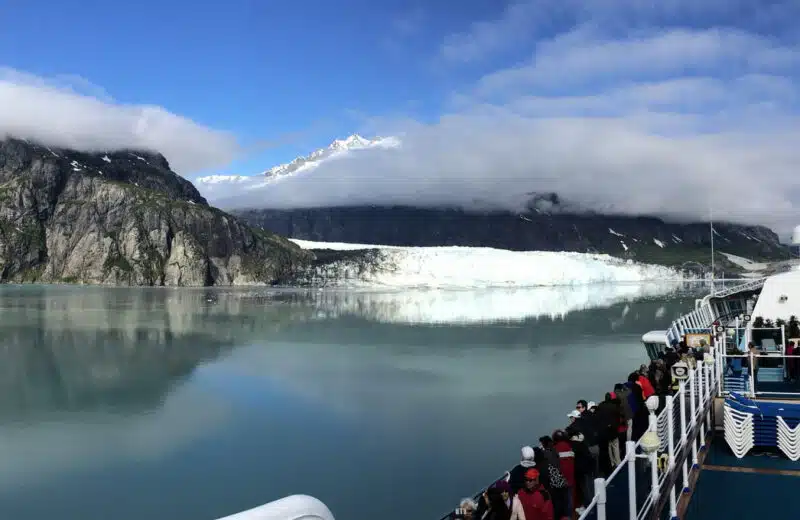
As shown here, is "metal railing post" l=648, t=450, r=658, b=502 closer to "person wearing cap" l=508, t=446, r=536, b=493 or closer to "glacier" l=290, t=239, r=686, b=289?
"person wearing cap" l=508, t=446, r=536, b=493

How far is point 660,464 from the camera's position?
7.36 m

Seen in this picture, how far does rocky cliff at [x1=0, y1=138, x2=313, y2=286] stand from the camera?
12600cm

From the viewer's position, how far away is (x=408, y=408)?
57.0ft

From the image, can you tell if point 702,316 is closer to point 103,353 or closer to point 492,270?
point 103,353

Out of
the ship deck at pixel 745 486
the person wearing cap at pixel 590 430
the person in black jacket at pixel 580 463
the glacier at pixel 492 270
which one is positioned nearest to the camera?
the person in black jacket at pixel 580 463

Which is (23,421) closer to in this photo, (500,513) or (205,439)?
(205,439)

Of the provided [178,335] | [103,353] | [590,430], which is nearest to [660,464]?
[590,430]

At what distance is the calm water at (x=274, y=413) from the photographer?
11.0 metres

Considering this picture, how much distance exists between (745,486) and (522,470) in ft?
9.87

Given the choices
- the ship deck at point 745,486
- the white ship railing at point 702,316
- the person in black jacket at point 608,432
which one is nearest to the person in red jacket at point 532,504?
the person in black jacket at point 608,432

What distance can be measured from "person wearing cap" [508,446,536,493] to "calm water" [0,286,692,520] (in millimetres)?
3236

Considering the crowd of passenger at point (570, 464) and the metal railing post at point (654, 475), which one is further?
the metal railing post at point (654, 475)

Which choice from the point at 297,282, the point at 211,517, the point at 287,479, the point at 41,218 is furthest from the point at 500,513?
the point at 41,218

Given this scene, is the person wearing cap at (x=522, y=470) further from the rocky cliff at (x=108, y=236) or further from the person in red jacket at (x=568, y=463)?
the rocky cliff at (x=108, y=236)
